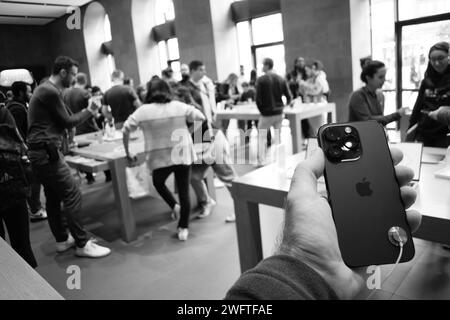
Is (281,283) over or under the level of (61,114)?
under

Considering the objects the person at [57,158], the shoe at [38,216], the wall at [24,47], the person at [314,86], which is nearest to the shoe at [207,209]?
the person at [57,158]

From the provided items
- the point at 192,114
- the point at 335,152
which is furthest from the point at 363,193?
the point at 192,114

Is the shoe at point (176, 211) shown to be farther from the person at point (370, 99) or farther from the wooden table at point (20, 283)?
the wooden table at point (20, 283)

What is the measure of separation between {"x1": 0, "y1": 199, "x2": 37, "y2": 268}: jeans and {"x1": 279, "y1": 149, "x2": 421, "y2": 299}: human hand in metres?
0.83

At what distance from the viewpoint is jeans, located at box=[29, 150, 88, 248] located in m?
1.73

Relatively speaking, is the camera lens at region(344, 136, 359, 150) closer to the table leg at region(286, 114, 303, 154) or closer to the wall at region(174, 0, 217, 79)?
the table leg at region(286, 114, 303, 154)

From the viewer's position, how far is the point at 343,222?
0.46 meters

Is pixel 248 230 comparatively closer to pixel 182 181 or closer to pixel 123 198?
pixel 182 181

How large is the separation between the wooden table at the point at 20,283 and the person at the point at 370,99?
1289 mm

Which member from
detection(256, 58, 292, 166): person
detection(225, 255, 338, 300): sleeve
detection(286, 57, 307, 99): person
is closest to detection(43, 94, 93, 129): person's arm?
detection(225, 255, 338, 300): sleeve

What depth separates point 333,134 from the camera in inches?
21.6

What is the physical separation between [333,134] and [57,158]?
1549 millimetres
